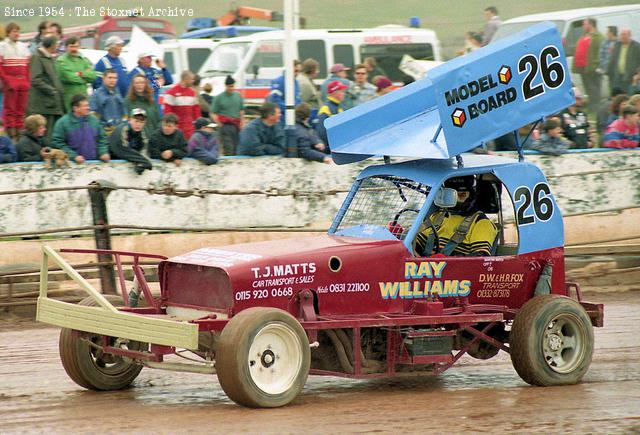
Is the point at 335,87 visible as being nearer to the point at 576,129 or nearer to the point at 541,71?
the point at 576,129

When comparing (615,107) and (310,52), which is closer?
(615,107)

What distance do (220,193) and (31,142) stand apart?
2183mm

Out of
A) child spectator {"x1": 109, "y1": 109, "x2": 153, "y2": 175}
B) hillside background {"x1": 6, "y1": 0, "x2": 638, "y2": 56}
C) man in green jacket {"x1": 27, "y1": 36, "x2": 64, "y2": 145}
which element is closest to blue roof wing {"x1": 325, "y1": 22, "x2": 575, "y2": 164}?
child spectator {"x1": 109, "y1": 109, "x2": 153, "y2": 175}

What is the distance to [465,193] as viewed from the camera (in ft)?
31.0

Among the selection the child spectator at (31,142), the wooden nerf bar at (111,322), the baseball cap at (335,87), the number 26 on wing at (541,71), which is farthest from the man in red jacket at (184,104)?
the wooden nerf bar at (111,322)

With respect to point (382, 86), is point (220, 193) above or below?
below

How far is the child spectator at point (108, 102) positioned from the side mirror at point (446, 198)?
6.55m

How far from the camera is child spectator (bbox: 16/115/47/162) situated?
13555 millimetres

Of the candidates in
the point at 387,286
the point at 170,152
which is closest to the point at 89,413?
the point at 387,286

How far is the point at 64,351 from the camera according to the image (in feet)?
28.6

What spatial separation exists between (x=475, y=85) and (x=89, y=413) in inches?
142

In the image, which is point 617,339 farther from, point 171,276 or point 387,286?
point 171,276

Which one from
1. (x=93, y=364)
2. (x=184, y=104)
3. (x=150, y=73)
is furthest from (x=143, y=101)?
(x=93, y=364)

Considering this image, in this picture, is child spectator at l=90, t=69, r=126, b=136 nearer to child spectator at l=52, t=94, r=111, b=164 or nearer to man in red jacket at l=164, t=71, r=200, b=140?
child spectator at l=52, t=94, r=111, b=164
